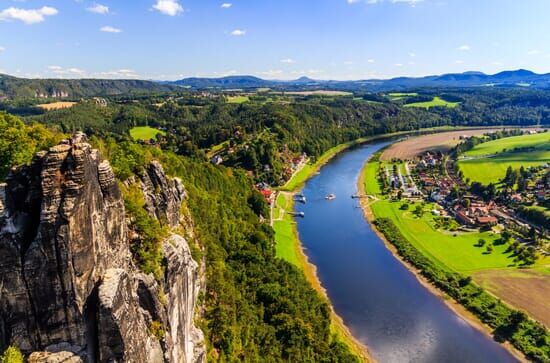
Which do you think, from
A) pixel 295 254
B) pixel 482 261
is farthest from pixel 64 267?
pixel 482 261

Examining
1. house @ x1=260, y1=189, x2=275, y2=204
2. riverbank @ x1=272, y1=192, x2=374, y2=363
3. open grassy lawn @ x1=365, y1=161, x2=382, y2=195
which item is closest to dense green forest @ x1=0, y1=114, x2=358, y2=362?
riverbank @ x1=272, y1=192, x2=374, y2=363

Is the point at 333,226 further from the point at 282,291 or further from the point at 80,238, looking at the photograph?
the point at 80,238

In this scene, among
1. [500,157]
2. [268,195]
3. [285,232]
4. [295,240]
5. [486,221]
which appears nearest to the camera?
[295,240]

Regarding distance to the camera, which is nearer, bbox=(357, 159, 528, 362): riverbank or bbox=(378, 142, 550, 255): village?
bbox=(357, 159, 528, 362): riverbank

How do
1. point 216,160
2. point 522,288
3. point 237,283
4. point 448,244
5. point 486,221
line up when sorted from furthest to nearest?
point 216,160
point 486,221
point 448,244
point 522,288
point 237,283

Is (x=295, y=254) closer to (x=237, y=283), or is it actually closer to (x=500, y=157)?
(x=237, y=283)

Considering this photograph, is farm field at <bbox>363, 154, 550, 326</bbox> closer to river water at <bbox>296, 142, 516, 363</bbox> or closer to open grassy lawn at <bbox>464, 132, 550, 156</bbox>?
river water at <bbox>296, 142, 516, 363</bbox>

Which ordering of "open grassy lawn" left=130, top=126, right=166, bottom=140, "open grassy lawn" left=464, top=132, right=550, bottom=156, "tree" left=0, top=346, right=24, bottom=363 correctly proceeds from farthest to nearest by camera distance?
"open grassy lawn" left=464, top=132, right=550, bottom=156 → "open grassy lawn" left=130, top=126, right=166, bottom=140 → "tree" left=0, top=346, right=24, bottom=363

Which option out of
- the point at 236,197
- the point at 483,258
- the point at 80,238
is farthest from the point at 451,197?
the point at 80,238
